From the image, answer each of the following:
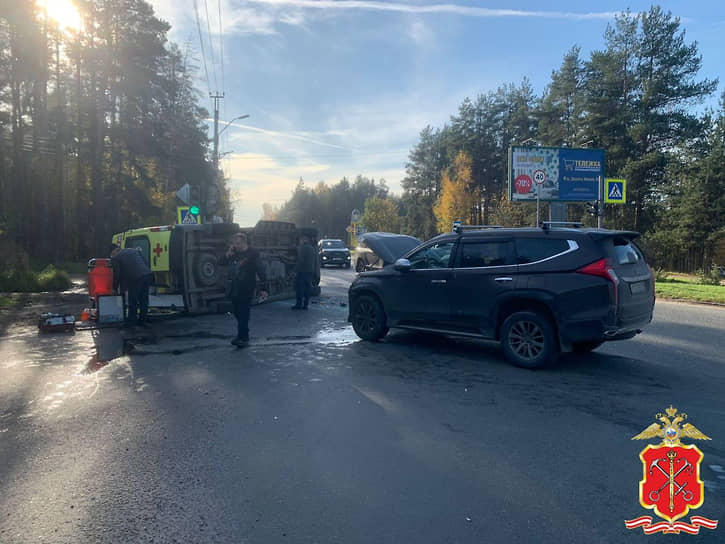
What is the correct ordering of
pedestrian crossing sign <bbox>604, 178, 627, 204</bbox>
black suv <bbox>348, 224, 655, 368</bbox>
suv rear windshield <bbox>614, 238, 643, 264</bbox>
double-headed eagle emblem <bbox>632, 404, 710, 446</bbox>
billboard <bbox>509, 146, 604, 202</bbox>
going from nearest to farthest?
double-headed eagle emblem <bbox>632, 404, 710, 446</bbox>, black suv <bbox>348, 224, 655, 368</bbox>, suv rear windshield <bbox>614, 238, 643, 264</bbox>, pedestrian crossing sign <bbox>604, 178, 627, 204</bbox>, billboard <bbox>509, 146, 604, 202</bbox>

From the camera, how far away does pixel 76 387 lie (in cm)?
650

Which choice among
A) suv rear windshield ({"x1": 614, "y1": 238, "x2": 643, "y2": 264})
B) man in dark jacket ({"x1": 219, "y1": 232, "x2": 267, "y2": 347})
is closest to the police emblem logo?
suv rear windshield ({"x1": 614, "y1": 238, "x2": 643, "y2": 264})

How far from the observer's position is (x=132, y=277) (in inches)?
427

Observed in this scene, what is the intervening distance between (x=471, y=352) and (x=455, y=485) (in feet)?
14.9

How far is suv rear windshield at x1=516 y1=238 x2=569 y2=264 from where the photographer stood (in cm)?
696

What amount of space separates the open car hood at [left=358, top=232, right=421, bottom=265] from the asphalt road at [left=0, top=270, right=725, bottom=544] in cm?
730

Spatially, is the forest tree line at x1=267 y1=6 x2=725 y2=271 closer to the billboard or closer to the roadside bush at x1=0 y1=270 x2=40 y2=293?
the billboard

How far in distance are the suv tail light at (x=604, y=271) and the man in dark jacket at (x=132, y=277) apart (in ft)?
27.0

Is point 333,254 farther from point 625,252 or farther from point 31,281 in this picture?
point 625,252

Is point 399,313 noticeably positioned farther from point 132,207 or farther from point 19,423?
point 132,207

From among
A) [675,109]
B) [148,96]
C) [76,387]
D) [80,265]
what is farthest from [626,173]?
[76,387]

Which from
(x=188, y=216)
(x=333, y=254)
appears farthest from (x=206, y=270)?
(x=333, y=254)

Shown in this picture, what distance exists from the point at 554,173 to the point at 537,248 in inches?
965

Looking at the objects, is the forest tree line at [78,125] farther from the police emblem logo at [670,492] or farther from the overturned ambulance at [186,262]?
the police emblem logo at [670,492]
